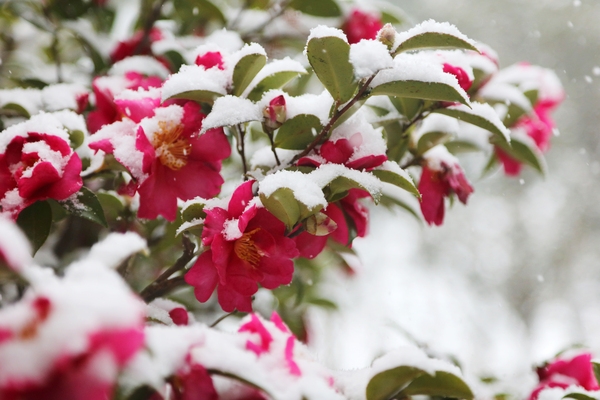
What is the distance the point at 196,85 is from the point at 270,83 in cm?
12

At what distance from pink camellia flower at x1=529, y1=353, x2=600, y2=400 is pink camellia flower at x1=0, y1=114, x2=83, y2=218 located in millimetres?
805

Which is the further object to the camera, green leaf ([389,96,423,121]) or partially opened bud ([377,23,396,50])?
green leaf ([389,96,423,121])

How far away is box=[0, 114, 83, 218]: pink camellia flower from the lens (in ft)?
2.29

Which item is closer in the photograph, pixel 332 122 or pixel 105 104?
pixel 332 122

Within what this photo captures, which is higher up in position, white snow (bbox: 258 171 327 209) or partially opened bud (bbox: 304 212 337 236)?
white snow (bbox: 258 171 327 209)

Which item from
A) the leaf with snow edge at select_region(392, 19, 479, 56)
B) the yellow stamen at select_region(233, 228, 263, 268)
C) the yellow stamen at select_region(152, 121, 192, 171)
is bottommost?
the yellow stamen at select_region(233, 228, 263, 268)

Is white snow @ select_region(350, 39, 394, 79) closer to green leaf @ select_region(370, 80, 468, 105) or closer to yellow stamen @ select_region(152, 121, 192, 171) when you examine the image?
green leaf @ select_region(370, 80, 468, 105)

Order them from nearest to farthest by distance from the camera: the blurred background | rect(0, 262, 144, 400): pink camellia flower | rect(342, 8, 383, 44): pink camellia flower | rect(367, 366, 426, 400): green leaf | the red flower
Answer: rect(0, 262, 144, 400): pink camellia flower < rect(367, 366, 426, 400): green leaf < the red flower < rect(342, 8, 383, 44): pink camellia flower < the blurred background

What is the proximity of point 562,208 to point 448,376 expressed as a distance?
18.8 ft

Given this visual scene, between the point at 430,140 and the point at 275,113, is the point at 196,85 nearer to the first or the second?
the point at 275,113

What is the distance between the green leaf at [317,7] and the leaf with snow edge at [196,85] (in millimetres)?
623

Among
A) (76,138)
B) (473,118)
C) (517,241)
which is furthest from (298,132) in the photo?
(517,241)

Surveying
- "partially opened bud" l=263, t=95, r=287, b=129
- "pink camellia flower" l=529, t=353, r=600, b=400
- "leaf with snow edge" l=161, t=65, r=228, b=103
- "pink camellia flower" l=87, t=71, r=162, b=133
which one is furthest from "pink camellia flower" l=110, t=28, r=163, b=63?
"pink camellia flower" l=529, t=353, r=600, b=400

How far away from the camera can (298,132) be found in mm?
755
